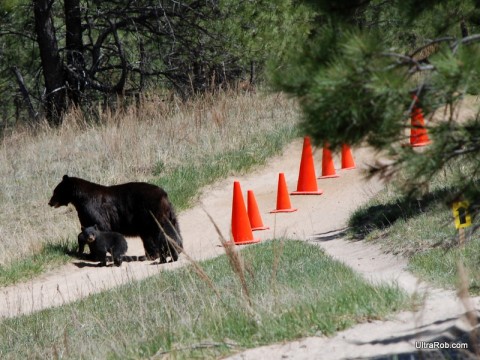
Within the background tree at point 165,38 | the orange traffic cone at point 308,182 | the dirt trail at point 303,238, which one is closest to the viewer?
the dirt trail at point 303,238

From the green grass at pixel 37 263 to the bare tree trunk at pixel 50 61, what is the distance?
9475 mm

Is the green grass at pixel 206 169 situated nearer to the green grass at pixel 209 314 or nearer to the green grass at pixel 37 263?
the green grass at pixel 37 263

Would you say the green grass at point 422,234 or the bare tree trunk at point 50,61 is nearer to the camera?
the green grass at point 422,234

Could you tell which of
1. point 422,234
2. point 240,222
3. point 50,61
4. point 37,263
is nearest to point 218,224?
point 240,222

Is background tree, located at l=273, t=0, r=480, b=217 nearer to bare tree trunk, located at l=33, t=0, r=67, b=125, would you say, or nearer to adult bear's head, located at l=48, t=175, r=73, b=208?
adult bear's head, located at l=48, t=175, r=73, b=208

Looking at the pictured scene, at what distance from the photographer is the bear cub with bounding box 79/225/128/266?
13.1 meters

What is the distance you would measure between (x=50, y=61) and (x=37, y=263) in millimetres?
11910

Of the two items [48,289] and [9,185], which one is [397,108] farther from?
[9,185]

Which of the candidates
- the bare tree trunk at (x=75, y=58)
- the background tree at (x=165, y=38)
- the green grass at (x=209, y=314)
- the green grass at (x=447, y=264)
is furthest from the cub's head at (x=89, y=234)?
the bare tree trunk at (x=75, y=58)

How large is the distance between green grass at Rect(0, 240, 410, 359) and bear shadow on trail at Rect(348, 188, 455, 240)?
5.78 ft

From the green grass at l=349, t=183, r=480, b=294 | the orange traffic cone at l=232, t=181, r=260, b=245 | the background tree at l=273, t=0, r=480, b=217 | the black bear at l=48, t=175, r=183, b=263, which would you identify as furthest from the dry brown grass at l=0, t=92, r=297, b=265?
the background tree at l=273, t=0, r=480, b=217

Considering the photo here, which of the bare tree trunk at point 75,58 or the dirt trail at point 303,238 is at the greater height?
the bare tree trunk at point 75,58

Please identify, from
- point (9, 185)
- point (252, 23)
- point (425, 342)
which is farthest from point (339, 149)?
point (252, 23)

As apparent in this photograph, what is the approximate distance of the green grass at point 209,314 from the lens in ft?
23.0
